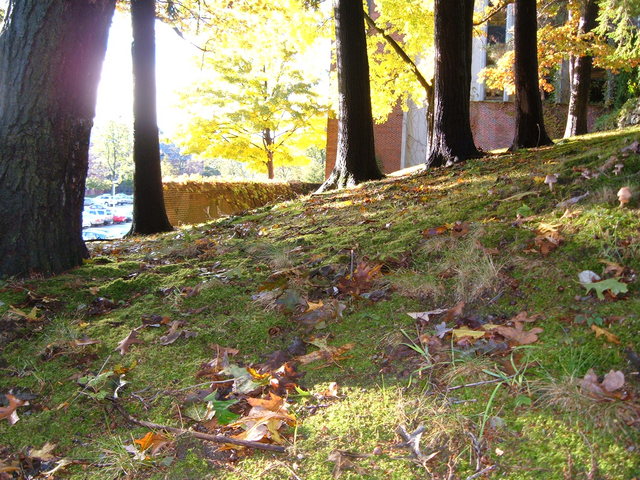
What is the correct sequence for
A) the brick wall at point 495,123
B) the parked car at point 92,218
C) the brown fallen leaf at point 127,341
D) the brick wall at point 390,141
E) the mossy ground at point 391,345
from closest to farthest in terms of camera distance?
→ the mossy ground at point 391,345 → the brown fallen leaf at point 127,341 → the brick wall at point 495,123 → the parked car at point 92,218 → the brick wall at point 390,141

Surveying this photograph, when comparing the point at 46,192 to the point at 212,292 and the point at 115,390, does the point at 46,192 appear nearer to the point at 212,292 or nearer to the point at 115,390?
the point at 212,292

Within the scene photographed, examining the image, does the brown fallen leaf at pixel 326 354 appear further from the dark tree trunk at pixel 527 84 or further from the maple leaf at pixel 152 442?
the dark tree trunk at pixel 527 84

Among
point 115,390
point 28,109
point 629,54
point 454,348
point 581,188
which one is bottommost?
point 115,390

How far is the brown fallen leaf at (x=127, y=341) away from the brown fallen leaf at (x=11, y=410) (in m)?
0.56

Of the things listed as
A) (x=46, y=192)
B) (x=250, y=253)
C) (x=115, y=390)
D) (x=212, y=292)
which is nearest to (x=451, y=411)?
(x=115, y=390)

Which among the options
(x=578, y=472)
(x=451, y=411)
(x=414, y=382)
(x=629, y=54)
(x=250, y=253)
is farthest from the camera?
(x=629, y=54)

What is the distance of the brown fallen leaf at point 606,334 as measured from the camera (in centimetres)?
219

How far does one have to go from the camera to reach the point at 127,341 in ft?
10.1

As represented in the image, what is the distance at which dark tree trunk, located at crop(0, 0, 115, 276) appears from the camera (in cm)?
407

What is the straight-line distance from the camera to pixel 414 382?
7.61ft

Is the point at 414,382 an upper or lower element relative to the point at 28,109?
lower

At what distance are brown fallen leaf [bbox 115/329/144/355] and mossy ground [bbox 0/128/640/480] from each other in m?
0.05

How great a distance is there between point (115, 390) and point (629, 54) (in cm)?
1371

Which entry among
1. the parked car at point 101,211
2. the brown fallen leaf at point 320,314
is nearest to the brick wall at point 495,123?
the parked car at point 101,211
